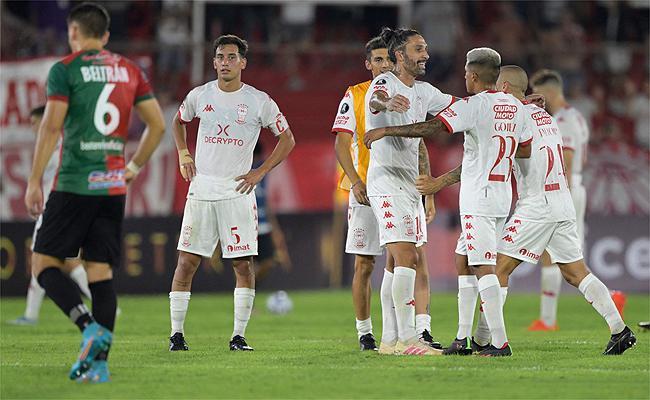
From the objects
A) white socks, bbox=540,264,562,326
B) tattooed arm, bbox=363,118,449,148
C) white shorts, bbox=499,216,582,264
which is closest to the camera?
tattooed arm, bbox=363,118,449,148

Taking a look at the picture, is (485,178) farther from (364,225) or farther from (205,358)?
(205,358)

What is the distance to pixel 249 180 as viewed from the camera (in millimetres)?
10359

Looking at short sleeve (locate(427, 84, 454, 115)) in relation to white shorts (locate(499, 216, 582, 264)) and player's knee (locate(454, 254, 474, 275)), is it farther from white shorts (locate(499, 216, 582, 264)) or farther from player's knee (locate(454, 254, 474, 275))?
player's knee (locate(454, 254, 474, 275))

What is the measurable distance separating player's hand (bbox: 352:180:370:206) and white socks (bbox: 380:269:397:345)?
722 millimetres

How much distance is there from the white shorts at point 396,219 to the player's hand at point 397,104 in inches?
27.5

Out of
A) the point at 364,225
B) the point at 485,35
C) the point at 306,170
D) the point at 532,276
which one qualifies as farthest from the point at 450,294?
the point at 364,225

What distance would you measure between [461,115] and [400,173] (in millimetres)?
824

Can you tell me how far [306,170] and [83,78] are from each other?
41.4 feet

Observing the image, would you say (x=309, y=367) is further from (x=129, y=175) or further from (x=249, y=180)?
(x=249, y=180)

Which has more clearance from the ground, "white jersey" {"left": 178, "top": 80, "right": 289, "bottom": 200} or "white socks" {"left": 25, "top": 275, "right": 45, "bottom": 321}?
"white jersey" {"left": 178, "top": 80, "right": 289, "bottom": 200}

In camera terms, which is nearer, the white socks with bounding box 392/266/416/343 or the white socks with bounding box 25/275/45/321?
the white socks with bounding box 392/266/416/343

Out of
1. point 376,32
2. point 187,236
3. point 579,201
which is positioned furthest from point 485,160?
point 376,32

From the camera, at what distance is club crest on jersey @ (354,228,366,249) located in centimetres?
1048

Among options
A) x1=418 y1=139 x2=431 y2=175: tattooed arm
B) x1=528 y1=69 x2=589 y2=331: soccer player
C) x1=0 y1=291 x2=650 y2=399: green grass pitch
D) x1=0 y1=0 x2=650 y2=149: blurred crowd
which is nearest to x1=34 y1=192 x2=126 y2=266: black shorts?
x1=0 y1=291 x2=650 y2=399: green grass pitch
